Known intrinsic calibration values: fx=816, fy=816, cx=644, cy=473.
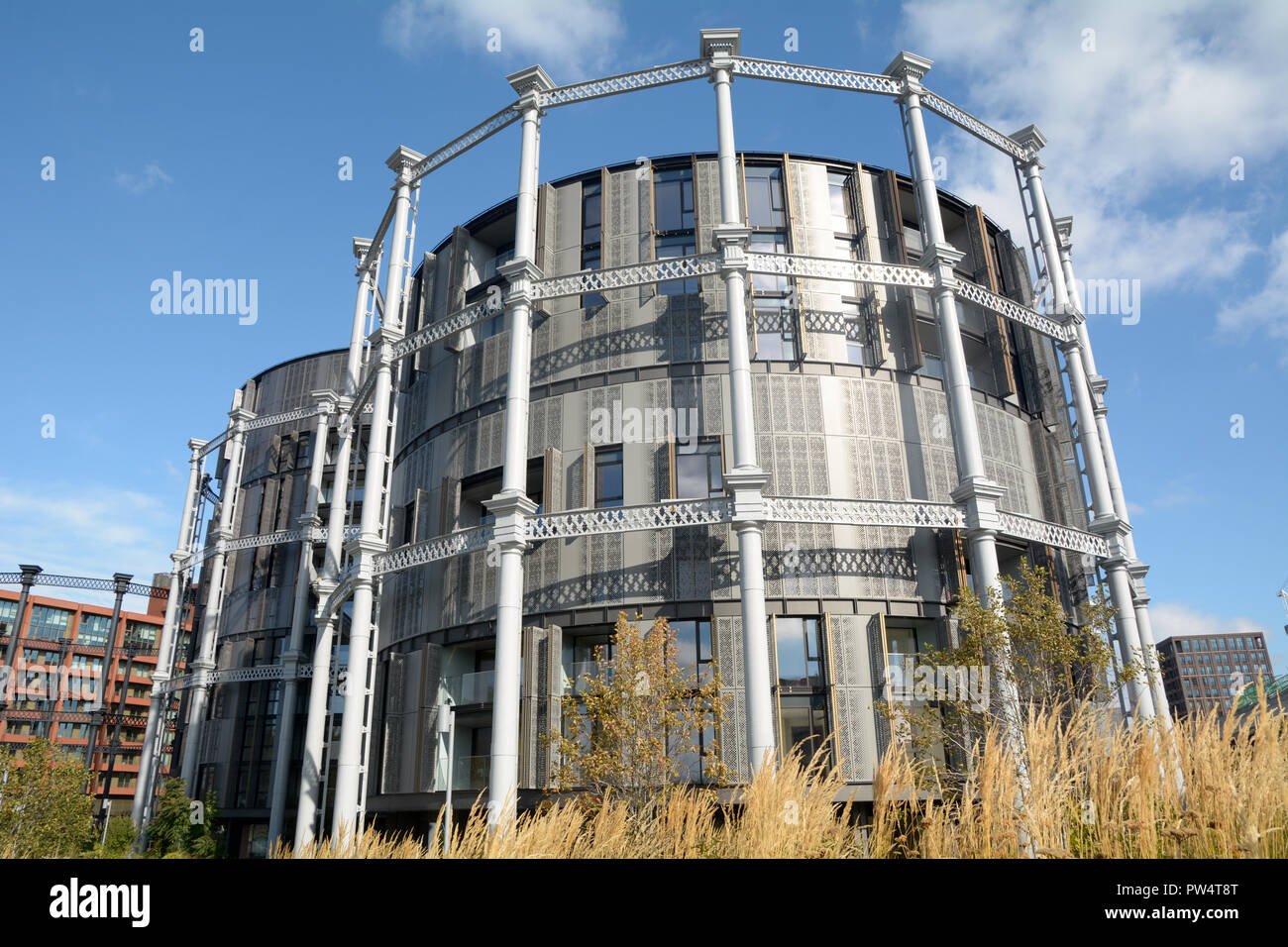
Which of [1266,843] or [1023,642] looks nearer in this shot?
[1266,843]

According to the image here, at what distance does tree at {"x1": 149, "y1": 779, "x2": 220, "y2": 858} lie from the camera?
3509 centimetres

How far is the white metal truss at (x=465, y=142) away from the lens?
1030 inches

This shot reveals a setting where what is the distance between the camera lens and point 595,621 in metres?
22.8

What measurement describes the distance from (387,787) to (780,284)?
1970 cm

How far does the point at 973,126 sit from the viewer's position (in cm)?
2739

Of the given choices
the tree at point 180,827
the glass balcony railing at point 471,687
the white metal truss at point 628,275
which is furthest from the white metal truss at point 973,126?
the tree at point 180,827

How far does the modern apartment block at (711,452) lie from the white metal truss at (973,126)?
0.12 m

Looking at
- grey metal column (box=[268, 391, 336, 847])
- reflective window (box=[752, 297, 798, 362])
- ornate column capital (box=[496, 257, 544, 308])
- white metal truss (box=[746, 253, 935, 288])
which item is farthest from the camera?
grey metal column (box=[268, 391, 336, 847])

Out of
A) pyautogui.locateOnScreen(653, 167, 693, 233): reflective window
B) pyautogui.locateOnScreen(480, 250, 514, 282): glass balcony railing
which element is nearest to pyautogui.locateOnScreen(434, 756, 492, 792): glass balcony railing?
pyautogui.locateOnScreen(653, 167, 693, 233): reflective window

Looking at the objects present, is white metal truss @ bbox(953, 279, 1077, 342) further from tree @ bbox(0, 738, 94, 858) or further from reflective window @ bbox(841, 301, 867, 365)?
tree @ bbox(0, 738, 94, 858)

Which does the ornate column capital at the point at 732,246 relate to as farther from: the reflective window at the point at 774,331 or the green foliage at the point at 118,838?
the green foliage at the point at 118,838

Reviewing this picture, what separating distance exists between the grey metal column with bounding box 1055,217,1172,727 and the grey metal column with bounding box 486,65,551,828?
14902mm
